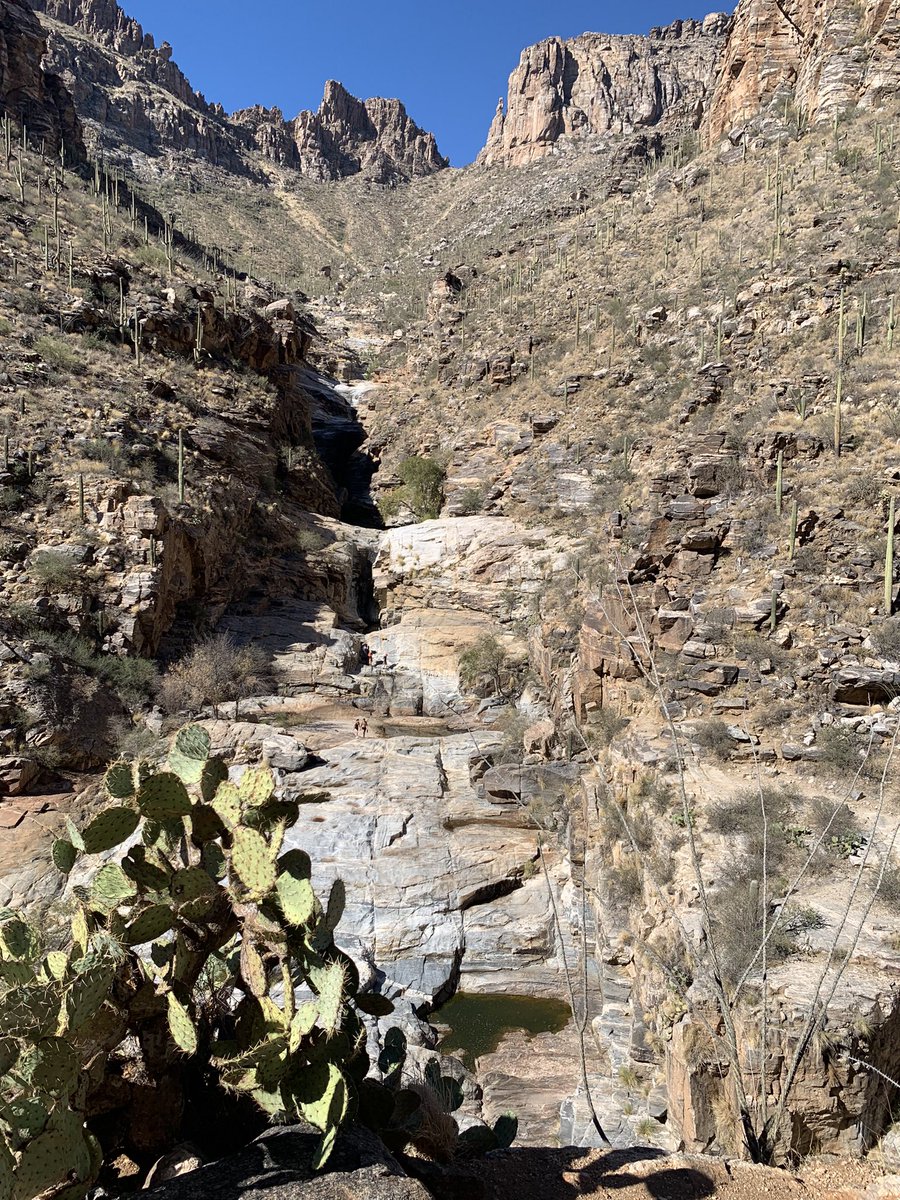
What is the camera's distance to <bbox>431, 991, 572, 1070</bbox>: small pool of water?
25.1ft

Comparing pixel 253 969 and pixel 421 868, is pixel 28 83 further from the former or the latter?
pixel 253 969

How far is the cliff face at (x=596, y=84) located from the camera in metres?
64.1

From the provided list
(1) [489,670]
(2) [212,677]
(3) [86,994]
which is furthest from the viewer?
(1) [489,670]

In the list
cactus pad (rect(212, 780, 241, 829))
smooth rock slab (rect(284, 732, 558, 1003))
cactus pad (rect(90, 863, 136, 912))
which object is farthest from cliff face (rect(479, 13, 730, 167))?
cactus pad (rect(90, 863, 136, 912))

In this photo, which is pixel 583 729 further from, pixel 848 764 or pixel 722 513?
pixel 722 513

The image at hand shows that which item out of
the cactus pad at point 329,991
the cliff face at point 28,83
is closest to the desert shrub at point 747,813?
the cactus pad at point 329,991

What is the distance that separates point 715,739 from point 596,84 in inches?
3158

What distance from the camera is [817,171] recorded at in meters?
24.9

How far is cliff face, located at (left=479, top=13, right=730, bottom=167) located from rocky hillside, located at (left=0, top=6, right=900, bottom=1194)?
1372 inches

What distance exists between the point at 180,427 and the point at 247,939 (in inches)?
784

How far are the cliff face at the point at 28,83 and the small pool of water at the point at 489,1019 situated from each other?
1509 inches

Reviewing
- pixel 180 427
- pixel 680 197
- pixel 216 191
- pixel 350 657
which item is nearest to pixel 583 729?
pixel 350 657

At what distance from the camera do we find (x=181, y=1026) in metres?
2.45

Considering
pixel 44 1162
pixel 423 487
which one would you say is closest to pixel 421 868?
pixel 44 1162
